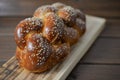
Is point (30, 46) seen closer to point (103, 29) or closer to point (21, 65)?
point (21, 65)

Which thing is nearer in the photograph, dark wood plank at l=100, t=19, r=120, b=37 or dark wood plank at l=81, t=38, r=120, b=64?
dark wood plank at l=81, t=38, r=120, b=64

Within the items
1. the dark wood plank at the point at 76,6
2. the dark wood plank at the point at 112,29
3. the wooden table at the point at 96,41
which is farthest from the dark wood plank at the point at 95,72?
the dark wood plank at the point at 76,6

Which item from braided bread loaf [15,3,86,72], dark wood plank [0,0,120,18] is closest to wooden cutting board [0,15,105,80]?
braided bread loaf [15,3,86,72]

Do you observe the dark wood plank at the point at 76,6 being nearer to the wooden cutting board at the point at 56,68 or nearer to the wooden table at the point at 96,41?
the wooden table at the point at 96,41

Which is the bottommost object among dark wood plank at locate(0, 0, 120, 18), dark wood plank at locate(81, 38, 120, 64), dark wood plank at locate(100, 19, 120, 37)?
dark wood plank at locate(81, 38, 120, 64)

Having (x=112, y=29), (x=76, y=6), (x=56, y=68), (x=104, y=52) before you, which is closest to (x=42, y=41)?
(x=56, y=68)

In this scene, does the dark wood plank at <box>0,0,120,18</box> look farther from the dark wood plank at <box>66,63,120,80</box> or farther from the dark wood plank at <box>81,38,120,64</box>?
the dark wood plank at <box>66,63,120,80</box>
